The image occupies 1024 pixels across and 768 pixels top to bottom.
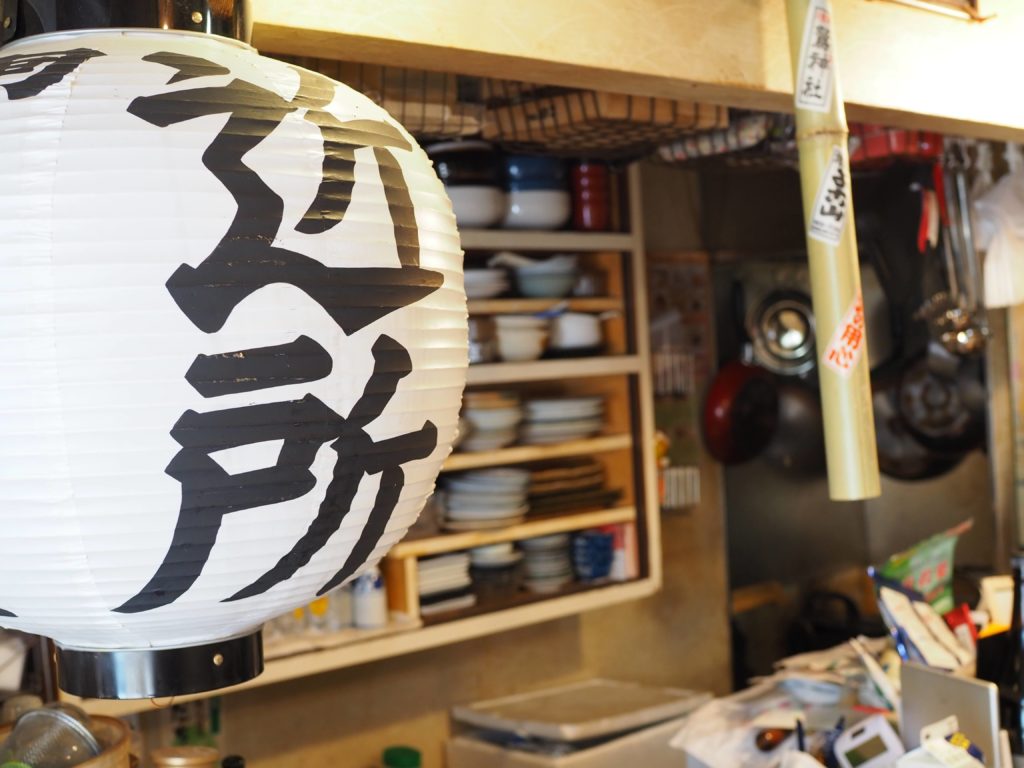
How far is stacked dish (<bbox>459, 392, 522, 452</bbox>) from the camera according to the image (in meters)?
2.98

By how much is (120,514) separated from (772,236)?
163 inches

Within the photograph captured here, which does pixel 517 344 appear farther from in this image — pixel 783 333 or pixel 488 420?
pixel 783 333

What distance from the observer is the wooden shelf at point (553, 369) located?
2918 millimetres

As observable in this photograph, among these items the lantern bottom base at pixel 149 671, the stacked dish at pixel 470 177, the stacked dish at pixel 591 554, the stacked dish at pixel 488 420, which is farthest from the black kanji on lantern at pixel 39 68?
the stacked dish at pixel 591 554

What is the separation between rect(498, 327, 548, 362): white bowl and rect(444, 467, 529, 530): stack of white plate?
30cm

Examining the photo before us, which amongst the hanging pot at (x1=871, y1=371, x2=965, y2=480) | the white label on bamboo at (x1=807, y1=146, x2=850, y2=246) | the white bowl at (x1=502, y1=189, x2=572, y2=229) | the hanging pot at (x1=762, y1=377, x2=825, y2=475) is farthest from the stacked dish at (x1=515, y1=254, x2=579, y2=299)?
the hanging pot at (x1=871, y1=371, x2=965, y2=480)

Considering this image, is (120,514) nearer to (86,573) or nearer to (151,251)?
(86,573)

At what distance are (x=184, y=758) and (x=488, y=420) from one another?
1233 mm

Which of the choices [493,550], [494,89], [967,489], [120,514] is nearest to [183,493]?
[120,514]

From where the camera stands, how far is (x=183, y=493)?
0.83 m

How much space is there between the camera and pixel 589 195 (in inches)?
125

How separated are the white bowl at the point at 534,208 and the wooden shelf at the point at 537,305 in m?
0.20

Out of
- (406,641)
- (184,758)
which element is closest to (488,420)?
(406,641)

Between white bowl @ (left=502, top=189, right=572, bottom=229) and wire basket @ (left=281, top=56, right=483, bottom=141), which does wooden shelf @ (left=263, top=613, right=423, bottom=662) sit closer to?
white bowl @ (left=502, top=189, right=572, bottom=229)
